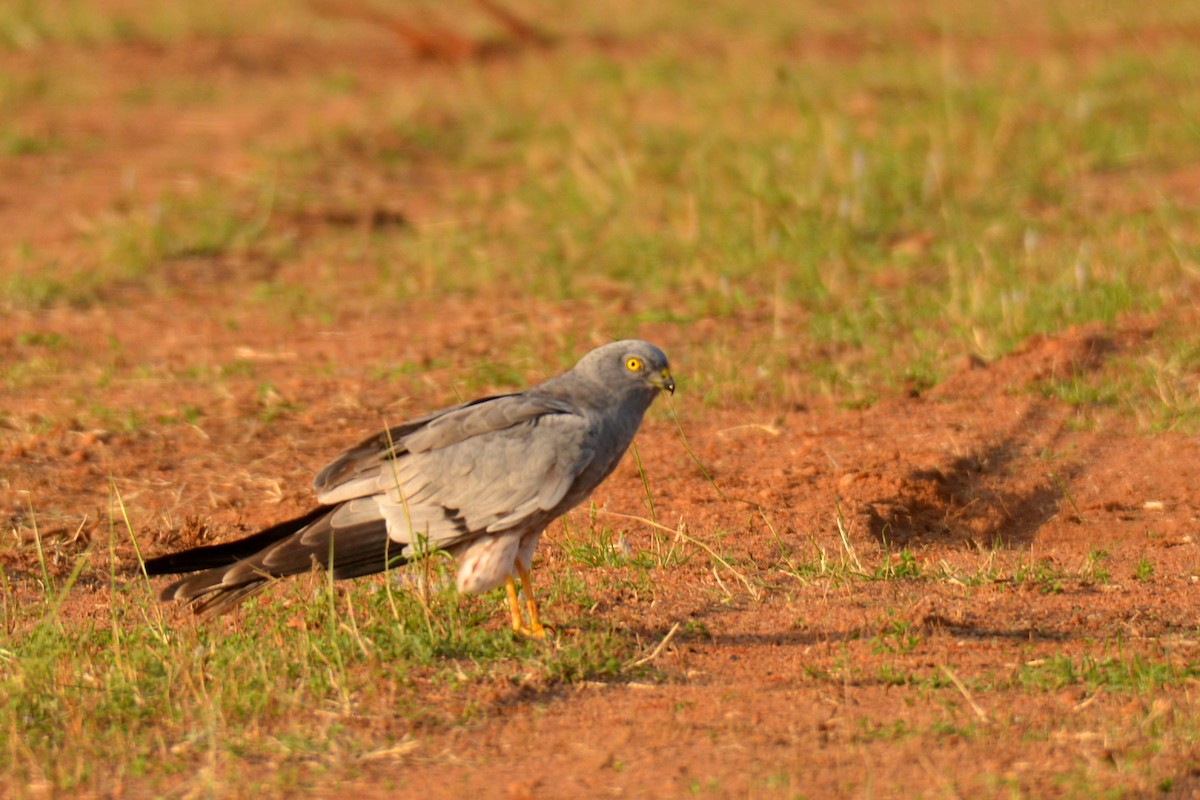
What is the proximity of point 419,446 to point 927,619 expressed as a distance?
5.09 ft

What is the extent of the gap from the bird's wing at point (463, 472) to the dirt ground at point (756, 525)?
1.58 feet

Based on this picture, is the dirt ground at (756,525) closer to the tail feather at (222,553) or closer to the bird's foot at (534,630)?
the bird's foot at (534,630)

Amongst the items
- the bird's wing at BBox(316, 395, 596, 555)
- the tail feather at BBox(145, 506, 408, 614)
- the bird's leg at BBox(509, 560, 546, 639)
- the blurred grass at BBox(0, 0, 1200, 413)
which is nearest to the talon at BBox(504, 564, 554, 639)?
the bird's leg at BBox(509, 560, 546, 639)

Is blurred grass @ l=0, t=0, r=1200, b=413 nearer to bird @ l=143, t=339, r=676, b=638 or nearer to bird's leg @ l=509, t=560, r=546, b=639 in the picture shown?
bird @ l=143, t=339, r=676, b=638

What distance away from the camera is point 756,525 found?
17.7 feet

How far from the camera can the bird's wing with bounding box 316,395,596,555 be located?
14.6 feet

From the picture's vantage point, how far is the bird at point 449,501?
4.42m

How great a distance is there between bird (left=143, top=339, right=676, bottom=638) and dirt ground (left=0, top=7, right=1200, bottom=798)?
1.32 ft

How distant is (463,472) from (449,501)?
0.09m

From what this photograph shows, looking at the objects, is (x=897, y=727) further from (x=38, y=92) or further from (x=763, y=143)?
(x=38, y=92)

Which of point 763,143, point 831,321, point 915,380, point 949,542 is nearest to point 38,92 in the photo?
point 763,143

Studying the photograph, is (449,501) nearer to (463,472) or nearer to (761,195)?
(463,472)

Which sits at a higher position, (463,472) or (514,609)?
(463,472)

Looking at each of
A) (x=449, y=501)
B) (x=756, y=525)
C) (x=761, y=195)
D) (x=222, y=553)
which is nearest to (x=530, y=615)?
(x=449, y=501)
